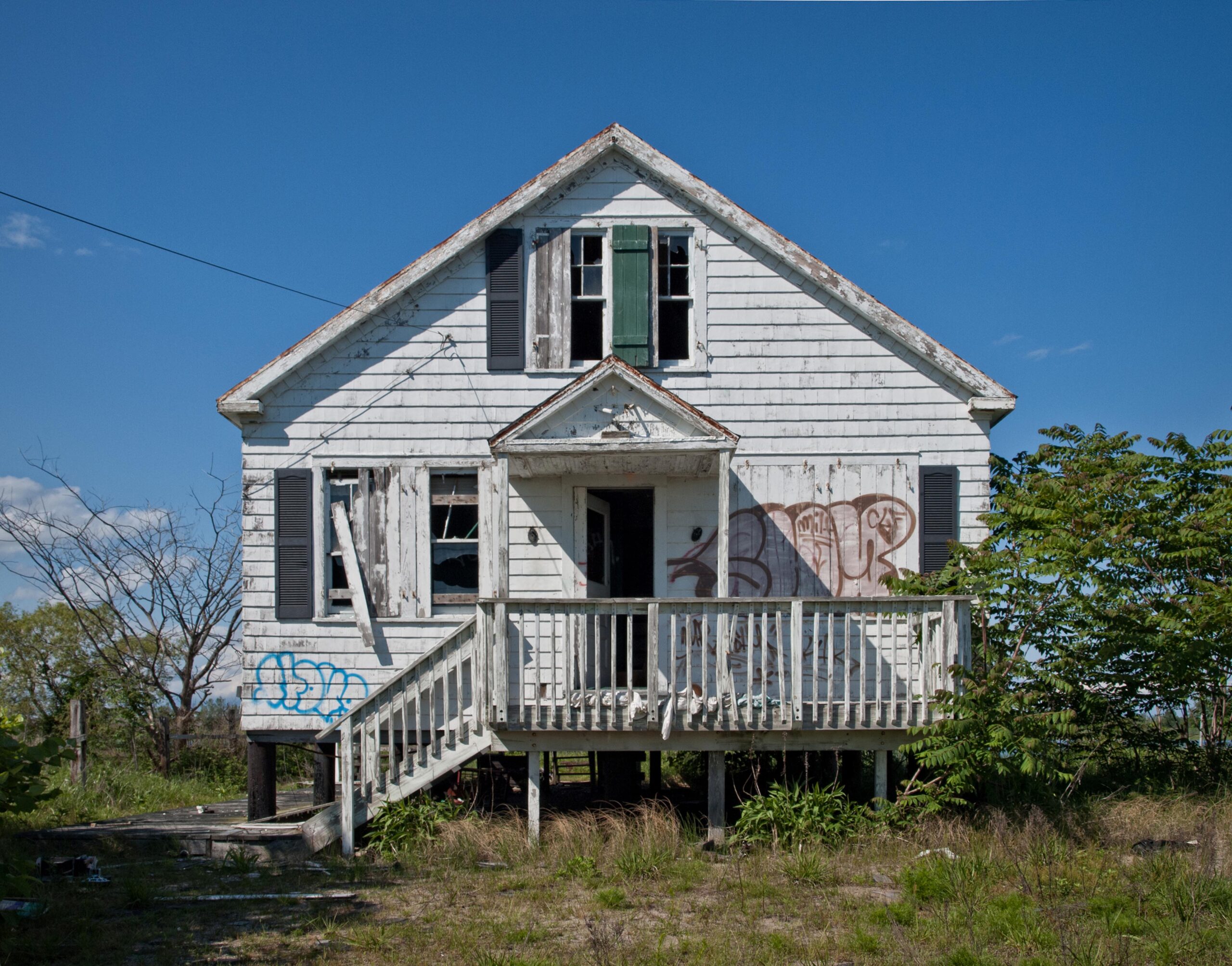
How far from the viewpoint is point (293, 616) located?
1100cm

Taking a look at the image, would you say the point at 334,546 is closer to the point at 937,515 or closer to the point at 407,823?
the point at 407,823

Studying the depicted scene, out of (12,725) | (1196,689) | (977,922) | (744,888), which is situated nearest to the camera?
(977,922)

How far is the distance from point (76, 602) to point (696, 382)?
13.7 metres

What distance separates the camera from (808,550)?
11.0 metres

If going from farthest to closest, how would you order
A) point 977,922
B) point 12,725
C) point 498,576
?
point 498,576 → point 12,725 → point 977,922

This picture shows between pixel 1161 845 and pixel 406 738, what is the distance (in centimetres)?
679

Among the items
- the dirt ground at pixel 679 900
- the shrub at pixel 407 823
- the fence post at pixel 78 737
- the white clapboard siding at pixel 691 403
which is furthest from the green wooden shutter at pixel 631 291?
the fence post at pixel 78 737

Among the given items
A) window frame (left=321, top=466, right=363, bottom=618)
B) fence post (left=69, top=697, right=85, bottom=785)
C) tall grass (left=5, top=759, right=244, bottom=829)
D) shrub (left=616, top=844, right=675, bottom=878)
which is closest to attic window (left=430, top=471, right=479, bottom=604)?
window frame (left=321, top=466, right=363, bottom=618)

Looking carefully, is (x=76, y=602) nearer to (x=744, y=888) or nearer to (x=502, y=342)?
(x=502, y=342)

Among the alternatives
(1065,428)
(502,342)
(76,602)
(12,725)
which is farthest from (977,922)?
(76,602)

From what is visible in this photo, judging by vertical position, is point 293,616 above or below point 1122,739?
above

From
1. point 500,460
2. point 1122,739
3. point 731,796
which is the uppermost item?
point 500,460

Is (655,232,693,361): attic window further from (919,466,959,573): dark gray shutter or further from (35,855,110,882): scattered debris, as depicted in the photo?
(35,855,110,882): scattered debris

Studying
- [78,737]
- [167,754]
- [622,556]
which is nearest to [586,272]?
[622,556]
